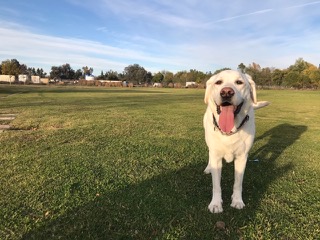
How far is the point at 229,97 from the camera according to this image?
3.62 metres

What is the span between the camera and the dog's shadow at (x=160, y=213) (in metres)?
3.32

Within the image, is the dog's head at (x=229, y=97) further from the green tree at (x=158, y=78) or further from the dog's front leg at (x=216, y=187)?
the green tree at (x=158, y=78)

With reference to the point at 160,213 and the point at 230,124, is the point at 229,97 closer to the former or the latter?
the point at 230,124

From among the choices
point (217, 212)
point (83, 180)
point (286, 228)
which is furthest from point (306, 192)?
point (83, 180)

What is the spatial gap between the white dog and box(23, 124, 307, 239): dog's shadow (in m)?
0.28

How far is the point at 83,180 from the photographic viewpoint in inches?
193

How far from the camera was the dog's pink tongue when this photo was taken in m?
3.77

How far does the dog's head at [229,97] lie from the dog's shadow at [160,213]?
41.5 inches

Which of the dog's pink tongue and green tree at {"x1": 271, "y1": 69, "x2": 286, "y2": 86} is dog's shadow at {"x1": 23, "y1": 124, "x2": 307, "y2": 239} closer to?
the dog's pink tongue

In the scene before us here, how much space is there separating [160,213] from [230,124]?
1.35 meters

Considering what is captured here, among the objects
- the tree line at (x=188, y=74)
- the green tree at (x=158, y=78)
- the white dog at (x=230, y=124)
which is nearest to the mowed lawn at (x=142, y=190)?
the white dog at (x=230, y=124)

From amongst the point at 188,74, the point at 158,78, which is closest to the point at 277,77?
the point at 188,74

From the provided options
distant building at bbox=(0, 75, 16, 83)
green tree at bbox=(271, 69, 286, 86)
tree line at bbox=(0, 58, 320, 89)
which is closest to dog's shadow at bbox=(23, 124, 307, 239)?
tree line at bbox=(0, 58, 320, 89)

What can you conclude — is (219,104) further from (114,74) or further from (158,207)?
(114,74)
